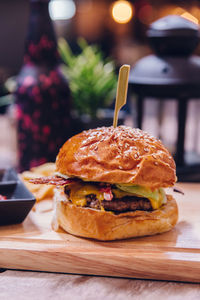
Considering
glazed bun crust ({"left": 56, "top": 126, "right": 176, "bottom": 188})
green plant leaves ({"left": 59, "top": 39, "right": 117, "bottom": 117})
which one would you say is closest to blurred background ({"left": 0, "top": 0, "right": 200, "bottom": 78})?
green plant leaves ({"left": 59, "top": 39, "right": 117, "bottom": 117})

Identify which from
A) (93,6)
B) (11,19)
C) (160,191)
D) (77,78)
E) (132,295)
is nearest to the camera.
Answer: (132,295)

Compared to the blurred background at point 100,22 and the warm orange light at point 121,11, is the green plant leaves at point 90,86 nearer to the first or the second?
the blurred background at point 100,22

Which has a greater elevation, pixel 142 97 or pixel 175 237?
pixel 142 97

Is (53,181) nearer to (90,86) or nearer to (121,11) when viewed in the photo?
(90,86)

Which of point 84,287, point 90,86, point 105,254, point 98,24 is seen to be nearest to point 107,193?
point 105,254

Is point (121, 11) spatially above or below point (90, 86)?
above

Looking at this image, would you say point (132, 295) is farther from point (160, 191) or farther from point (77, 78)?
point (77, 78)

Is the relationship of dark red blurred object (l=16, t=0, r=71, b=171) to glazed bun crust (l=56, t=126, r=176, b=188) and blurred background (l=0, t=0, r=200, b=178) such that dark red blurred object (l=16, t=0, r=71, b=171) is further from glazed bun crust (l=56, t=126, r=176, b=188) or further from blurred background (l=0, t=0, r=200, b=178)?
blurred background (l=0, t=0, r=200, b=178)

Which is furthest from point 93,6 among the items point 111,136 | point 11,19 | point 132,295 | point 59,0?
point 132,295
